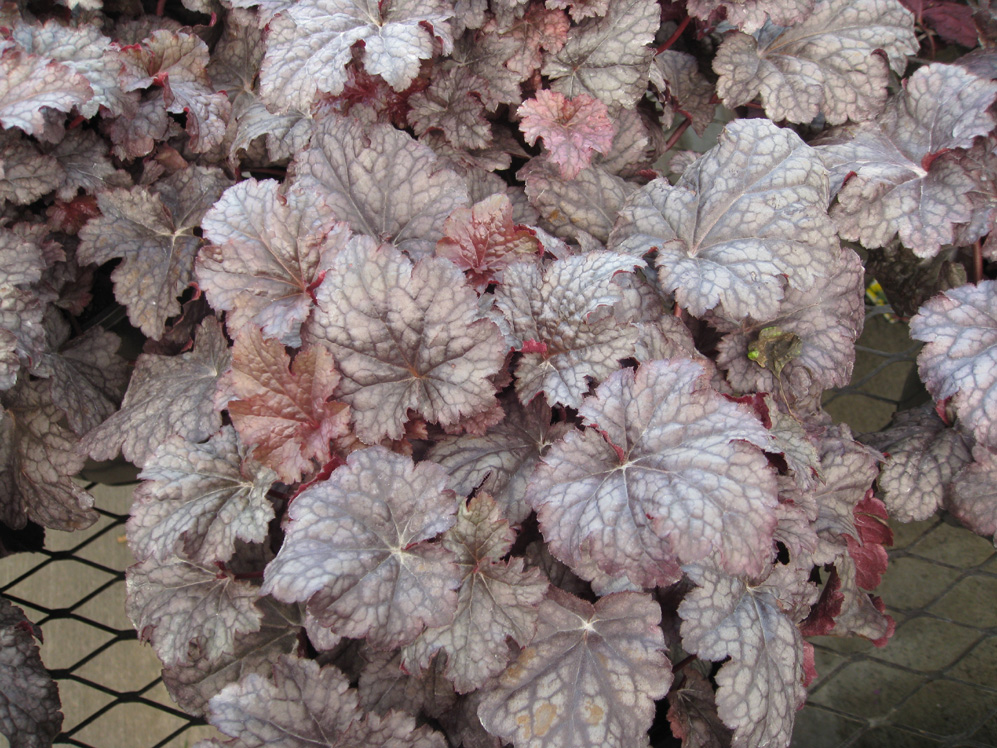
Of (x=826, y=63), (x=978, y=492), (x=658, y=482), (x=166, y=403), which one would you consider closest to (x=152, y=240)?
(x=166, y=403)

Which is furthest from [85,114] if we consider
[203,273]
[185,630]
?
[185,630]

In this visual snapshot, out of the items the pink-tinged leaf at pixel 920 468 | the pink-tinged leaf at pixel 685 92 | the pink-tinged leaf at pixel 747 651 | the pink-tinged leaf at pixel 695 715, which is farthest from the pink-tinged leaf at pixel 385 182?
Answer: the pink-tinged leaf at pixel 920 468

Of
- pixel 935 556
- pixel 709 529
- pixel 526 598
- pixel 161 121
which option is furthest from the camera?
pixel 935 556

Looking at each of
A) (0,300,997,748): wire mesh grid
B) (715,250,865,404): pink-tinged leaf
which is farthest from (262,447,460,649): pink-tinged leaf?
(0,300,997,748): wire mesh grid

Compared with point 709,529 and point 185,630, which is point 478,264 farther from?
point 185,630

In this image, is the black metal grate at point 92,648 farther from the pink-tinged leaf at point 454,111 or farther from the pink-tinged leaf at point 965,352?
the pink-tinged leaf at point 965,352

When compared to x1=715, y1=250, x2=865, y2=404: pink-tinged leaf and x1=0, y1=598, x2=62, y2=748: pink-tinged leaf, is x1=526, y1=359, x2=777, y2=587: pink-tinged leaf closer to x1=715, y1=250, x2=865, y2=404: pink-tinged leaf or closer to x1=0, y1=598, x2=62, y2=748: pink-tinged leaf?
x1=715, y1=250, x2=865, y2=404: pink-tinged leaf

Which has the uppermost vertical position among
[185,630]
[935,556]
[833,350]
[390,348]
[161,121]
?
[161,121]

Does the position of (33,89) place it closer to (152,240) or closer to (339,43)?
(152,240)
